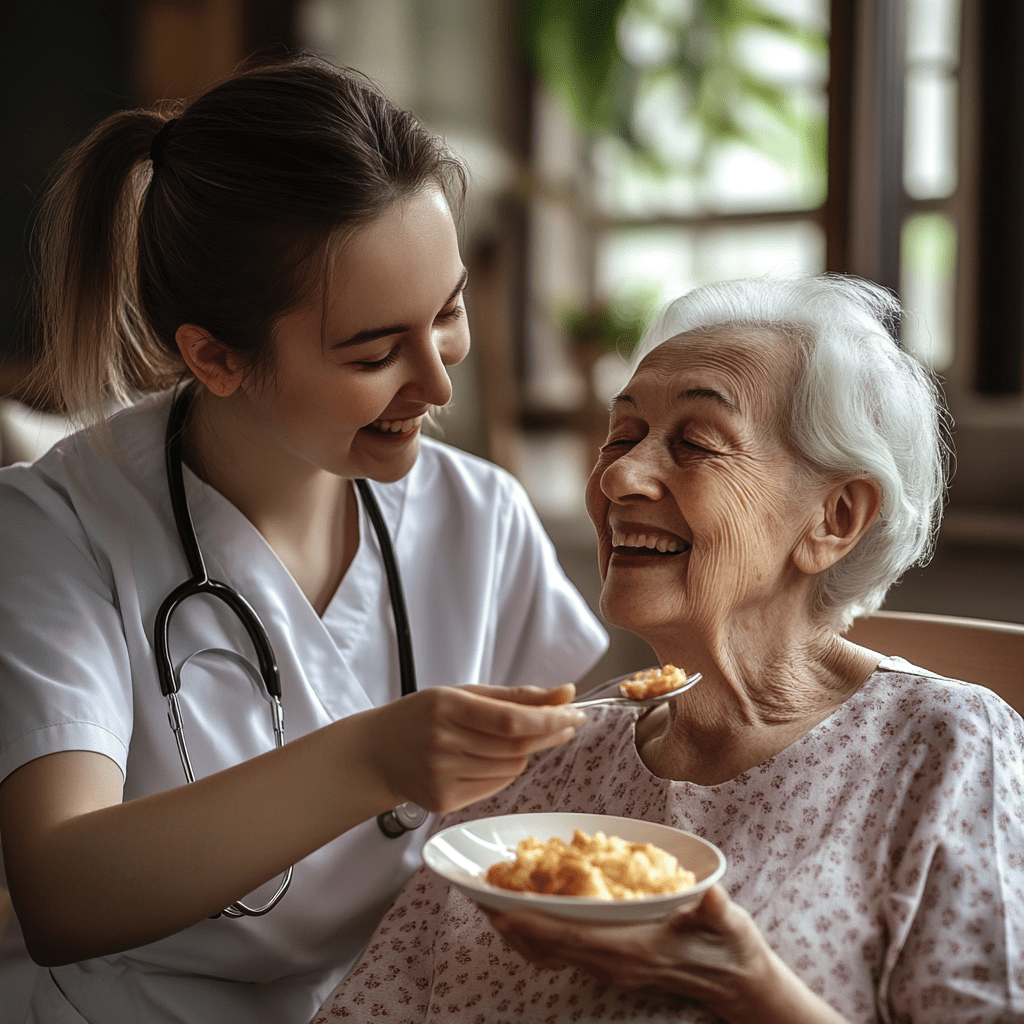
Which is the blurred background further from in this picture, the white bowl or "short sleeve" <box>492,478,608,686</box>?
the white bowl

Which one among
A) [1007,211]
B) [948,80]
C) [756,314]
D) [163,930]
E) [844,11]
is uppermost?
[844,11]

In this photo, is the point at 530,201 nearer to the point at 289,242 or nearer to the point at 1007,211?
the point at 1007,211

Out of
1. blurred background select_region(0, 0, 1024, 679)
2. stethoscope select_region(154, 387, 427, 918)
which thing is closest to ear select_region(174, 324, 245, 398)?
stethoscope select_region(154, 387, 427, 918)

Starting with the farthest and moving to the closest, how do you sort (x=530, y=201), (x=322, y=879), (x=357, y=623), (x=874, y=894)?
(x=530, y=201), (x=357, y=623), (x=322, y=879), (x=874, y=894)

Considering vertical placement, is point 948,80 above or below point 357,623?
above

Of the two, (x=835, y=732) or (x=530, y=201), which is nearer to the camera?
(x=835, y=732)

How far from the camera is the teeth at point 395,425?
1390 millimetres

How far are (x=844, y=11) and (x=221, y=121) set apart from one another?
2203 millimetres

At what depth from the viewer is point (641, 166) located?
3621 millimetres

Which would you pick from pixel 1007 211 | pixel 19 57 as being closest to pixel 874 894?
pixel 1007 211

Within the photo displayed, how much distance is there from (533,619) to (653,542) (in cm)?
50

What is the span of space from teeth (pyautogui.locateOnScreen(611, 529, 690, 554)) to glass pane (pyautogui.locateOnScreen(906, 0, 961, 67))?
2.20 meters

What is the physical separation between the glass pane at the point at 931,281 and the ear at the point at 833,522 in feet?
6.03

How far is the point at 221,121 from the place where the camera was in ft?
4.29
